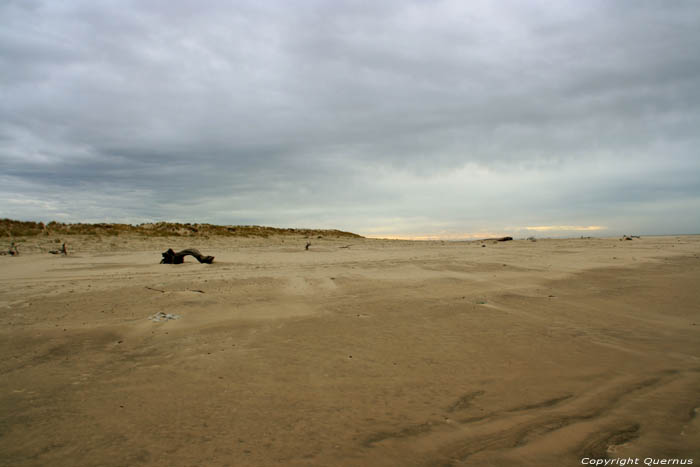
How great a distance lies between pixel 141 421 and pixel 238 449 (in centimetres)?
97

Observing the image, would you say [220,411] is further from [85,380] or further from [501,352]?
[501,352]

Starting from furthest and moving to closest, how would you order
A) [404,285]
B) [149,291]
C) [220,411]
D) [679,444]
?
[404,285]
[149,291]
[220,411]
[679,444]

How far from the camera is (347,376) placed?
3.87m

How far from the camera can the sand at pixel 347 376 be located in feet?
8.67

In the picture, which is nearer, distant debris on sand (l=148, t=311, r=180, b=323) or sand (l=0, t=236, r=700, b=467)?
sand (l=0, t=236, r=700, b=467)

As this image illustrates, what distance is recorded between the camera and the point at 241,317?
6051 mm

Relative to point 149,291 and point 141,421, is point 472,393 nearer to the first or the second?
point 141,421

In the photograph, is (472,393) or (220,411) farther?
(472,393)

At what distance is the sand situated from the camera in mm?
2643

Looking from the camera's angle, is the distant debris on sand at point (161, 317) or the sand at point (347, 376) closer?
the sand at point (347, 376)

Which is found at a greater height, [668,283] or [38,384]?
[668,283]

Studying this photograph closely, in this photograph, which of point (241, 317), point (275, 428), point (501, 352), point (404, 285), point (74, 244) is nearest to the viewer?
point (275, 428)

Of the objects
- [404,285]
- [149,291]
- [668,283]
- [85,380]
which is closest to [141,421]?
[85,380]

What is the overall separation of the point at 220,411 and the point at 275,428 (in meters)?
0.59
